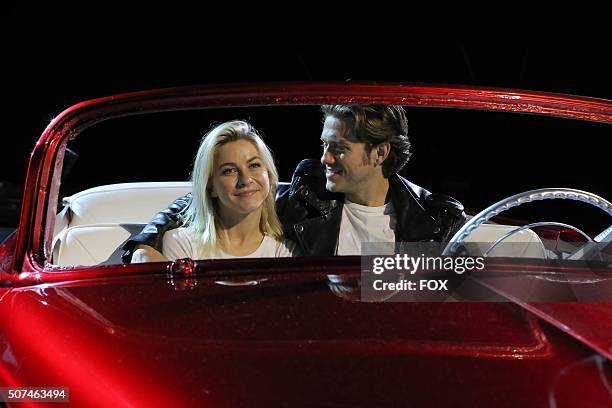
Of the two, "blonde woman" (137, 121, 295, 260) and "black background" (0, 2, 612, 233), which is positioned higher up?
"black background" (0, 2, 612, 233)

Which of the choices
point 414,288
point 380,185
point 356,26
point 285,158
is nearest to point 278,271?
point 414,288

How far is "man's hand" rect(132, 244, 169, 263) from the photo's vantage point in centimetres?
250

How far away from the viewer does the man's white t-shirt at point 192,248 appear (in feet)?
8.34

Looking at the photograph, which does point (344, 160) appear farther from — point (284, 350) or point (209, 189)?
point (284, 350)

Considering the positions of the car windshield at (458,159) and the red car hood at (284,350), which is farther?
the car windshield at (458,159)

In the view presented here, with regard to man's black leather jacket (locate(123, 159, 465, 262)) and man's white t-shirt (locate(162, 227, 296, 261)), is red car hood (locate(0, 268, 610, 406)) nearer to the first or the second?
man's white t-shirt (locate(162, 227, 296, 261))

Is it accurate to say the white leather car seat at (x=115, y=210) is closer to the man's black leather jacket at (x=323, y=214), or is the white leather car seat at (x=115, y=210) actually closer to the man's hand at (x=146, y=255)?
the man's black leather jacket at (x=323, y=214)

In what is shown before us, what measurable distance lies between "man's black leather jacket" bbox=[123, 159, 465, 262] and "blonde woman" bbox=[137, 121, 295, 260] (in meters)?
0.07

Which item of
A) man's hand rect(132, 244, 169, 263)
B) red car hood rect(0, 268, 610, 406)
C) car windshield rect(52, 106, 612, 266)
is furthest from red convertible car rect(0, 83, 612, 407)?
car windshield rect(52, 106, 612, 266)

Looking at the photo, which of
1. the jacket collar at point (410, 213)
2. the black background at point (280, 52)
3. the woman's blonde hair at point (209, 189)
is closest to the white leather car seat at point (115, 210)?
the woman's blonde hair at point (209, 189)

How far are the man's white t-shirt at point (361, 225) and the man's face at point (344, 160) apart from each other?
67mm

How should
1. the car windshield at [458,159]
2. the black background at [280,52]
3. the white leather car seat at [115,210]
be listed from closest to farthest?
the white leather car seat at [115,210] → the car windshield at [458,159] → the black background at [280,52]

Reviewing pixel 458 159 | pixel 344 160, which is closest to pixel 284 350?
pixel 344 160

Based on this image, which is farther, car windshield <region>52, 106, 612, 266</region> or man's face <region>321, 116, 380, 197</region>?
car windshield <region>52, 106, 612, 266</region>
